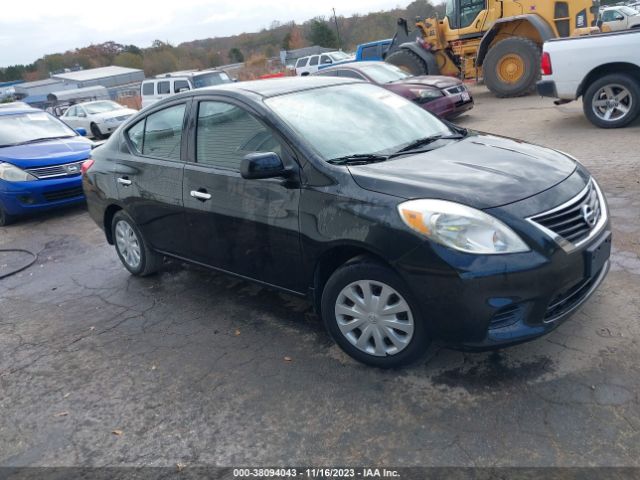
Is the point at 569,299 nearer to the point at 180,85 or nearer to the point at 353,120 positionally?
the point at 353,120

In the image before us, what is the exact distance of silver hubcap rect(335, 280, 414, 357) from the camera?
119 inches

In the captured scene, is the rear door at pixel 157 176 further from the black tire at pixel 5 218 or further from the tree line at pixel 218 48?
the tree line at pixel 218 48

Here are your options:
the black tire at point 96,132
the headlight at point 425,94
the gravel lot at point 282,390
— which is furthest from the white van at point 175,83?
the gravel lot at point 282,390

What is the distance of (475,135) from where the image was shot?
13.4 feet

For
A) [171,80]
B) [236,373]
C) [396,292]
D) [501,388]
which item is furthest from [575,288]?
[171,80]

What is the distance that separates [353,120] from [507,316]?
5.79ft

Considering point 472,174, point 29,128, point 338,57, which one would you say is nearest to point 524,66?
point 29,128

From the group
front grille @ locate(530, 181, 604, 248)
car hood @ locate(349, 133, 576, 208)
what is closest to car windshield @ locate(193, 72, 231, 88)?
car hood @ locate(349, 133, 576, 208)

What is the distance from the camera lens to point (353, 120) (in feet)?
12.5

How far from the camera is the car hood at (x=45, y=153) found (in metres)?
7.62

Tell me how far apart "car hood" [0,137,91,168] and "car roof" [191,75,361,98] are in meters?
4.53

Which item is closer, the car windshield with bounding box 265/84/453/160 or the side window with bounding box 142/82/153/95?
the car windshield with bounding box 265/84/453/160

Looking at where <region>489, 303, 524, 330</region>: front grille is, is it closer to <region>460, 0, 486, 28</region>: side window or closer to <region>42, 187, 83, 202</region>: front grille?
<region>42, 187, 83, 202</region>: front grille

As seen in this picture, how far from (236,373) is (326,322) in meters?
0.67
